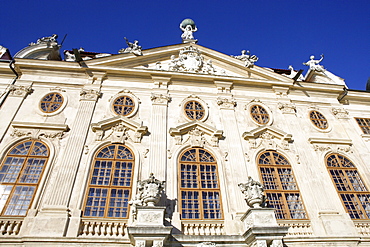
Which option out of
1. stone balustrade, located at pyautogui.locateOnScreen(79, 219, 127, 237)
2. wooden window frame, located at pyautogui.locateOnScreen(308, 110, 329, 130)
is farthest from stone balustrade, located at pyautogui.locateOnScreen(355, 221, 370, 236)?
stone balustrade, located at pyautogui.locateOnScreen(79, 219, 127, 237)

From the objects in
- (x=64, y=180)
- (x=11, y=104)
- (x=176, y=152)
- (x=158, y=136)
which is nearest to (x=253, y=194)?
(x=176, y=152)

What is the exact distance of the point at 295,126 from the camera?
14.5 m

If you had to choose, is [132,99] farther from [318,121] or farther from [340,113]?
[340,113]

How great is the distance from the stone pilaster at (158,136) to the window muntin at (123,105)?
1152 mm

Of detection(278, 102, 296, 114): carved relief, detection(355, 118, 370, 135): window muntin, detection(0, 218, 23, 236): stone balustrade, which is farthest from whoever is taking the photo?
detection(355, 118, 370, 135): window muntin

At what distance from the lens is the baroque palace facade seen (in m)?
9.67

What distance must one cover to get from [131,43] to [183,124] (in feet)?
21.5

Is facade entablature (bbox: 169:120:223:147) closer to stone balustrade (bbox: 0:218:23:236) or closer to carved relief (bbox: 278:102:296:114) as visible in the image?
carved relief (bbox: 278:102:296:114)

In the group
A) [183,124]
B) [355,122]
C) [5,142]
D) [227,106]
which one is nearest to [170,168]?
[183,124]

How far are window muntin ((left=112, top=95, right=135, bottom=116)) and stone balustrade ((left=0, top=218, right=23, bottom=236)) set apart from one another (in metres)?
6.21

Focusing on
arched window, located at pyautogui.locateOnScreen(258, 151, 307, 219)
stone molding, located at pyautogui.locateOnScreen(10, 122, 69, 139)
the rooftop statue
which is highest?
the rooftop statue

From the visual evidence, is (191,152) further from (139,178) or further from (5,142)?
(5,142)

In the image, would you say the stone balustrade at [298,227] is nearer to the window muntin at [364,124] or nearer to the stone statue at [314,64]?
the window muntin at [364,124]

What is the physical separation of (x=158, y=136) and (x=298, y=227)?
6964mm
